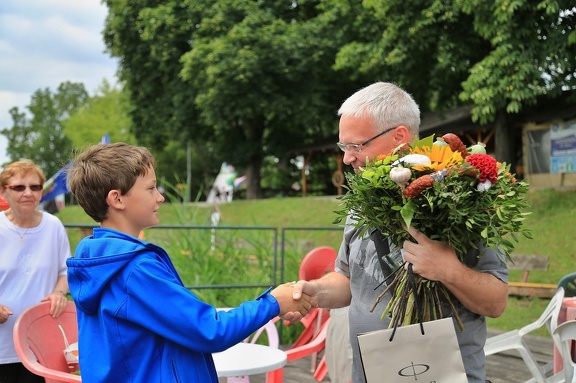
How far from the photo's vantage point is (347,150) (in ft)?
7.41

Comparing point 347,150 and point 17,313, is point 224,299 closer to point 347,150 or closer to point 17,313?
point 17,313

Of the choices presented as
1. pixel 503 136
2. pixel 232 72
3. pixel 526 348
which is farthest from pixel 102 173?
pixel 232 72

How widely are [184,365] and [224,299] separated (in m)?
5.25

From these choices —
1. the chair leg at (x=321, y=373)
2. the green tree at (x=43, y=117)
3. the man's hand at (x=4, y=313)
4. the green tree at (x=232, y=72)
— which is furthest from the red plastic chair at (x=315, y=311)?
the green tree at (x=43, y=117)

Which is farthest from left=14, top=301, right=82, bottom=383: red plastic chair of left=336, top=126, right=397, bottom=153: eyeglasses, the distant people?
left=336, top=126, right=397, bottom=153: eyeglasses

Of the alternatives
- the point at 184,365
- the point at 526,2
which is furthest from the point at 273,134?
the point at 184,365

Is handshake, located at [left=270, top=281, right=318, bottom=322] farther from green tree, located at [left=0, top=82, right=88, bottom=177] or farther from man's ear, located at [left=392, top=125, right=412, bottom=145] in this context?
green tree, located at [left=0, top=82, right=88, bottom=177]

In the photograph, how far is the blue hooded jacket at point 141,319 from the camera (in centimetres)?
191

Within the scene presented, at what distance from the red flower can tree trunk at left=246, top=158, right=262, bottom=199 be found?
28.8 metres

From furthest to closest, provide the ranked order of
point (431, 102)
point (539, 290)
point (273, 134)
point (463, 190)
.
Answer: point (273, 134) → point (431, 102) → point (539, 290) → point (463, 190)

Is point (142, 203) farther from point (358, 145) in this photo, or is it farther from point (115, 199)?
point (358, 145)

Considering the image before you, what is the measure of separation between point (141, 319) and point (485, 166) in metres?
1.03

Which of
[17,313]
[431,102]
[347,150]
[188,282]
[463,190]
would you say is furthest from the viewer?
[431,102]

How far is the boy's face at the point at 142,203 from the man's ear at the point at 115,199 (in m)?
0.01
